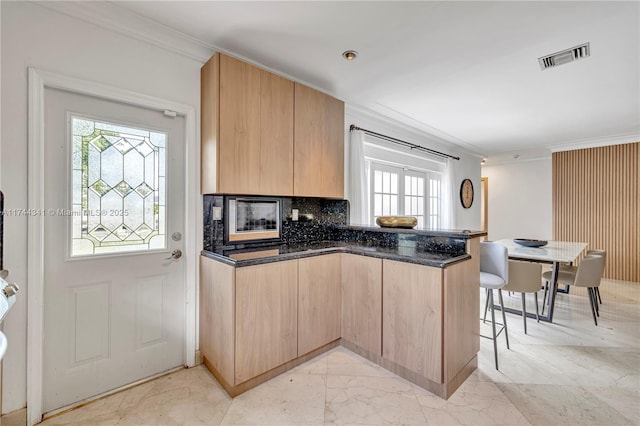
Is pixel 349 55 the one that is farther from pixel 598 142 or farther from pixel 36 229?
pixel 598 142

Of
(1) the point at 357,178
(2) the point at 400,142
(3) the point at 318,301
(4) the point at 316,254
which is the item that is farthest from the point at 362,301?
(2) the point at 400,142

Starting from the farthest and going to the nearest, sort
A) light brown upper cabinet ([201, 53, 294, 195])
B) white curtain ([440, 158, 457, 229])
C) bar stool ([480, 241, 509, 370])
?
white curtain ([440, 158, 457, 229]) < bar stool ([480, 241, 509, 370]) < light brown upper cabinet ([201, 53, 294, 195])

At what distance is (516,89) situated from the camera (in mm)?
2857

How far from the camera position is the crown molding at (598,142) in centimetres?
459

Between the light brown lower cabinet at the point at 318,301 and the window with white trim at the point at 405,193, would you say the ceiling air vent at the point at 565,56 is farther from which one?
the light brown lower cabinet at the point at 318,301

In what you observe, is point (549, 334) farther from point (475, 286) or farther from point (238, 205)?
point (238, 205)

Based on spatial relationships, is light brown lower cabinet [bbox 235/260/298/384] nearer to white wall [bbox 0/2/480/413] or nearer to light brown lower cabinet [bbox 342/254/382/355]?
light brown lower cabinet [bbox 342/254/382/355]

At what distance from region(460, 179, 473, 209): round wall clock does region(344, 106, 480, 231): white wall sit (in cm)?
9

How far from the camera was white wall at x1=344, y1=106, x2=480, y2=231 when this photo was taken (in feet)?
11.1

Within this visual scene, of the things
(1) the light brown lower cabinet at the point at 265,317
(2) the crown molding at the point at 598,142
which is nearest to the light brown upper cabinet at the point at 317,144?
(1) the light brown lower cabinet at the point at 265,317

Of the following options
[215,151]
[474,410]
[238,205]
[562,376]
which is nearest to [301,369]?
[474,410]

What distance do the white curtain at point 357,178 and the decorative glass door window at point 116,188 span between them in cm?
195

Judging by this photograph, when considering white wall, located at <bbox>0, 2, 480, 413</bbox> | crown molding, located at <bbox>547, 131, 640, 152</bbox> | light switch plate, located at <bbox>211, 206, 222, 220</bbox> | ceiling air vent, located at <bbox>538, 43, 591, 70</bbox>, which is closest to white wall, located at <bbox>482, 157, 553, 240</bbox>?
crown molding, located at <bbox>547, 131, 640, 152</bbox>

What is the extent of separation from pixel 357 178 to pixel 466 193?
338 centimetres
